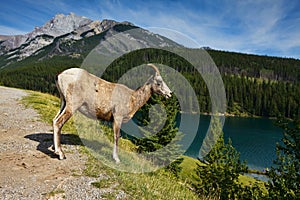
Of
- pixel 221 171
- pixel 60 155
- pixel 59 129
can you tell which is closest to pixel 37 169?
pixel 60 155

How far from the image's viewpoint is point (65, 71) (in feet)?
25.3

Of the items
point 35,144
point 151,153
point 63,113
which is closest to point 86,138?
point 35,144

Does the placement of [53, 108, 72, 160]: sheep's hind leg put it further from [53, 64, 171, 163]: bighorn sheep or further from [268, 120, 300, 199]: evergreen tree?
[268, 120, 300, 199]: evergreen tree

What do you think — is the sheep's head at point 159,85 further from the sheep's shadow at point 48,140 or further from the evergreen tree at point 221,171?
the evergreen tree at point 221,171

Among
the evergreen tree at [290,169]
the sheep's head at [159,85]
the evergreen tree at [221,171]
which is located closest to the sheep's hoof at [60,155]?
the sheep's head at [159,85]

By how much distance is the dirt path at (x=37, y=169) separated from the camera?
534cm

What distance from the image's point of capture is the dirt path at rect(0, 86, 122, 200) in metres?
5.34

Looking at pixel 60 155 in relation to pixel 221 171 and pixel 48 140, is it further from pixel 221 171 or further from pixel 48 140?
pixel 221 171

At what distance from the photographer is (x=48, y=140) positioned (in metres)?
9.23

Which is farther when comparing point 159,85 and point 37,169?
point 159,85

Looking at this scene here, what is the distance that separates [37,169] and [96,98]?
2.81 metres

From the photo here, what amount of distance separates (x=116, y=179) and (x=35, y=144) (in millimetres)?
3842

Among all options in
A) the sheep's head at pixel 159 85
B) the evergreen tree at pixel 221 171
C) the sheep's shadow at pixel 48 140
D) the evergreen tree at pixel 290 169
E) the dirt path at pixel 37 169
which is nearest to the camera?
the dirt path at pixel 37 169

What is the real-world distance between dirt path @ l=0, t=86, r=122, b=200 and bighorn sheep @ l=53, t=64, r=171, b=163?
651mm
